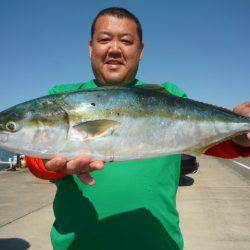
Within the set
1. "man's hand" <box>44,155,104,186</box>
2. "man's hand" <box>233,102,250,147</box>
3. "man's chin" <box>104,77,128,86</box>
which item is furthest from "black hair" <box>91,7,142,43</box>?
"man's hand" <box>44,155,104,186</box>

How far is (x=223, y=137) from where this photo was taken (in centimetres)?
329

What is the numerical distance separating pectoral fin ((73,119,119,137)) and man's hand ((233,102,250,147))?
50.9 inches

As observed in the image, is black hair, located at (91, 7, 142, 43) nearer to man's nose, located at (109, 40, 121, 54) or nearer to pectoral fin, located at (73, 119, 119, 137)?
man's nose, located at (109, 40, 121, 54)

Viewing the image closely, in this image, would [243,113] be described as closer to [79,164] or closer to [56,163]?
[79,164]

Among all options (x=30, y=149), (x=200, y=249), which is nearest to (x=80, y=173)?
(x=30, y=149)

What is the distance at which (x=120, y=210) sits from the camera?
125 inches

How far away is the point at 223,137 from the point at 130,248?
3.94 ft

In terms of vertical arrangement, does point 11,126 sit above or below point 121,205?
above

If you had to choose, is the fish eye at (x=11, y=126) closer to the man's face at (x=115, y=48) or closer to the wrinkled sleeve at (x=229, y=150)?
the man's face at (x=115, y=48)

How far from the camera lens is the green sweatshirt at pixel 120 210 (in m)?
3.14

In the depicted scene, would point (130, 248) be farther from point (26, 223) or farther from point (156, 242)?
point (26, 223)

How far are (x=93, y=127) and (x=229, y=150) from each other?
4.70ft

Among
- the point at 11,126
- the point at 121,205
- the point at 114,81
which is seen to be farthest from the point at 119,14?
the point at 121,205

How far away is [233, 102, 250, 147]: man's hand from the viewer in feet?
10.9
